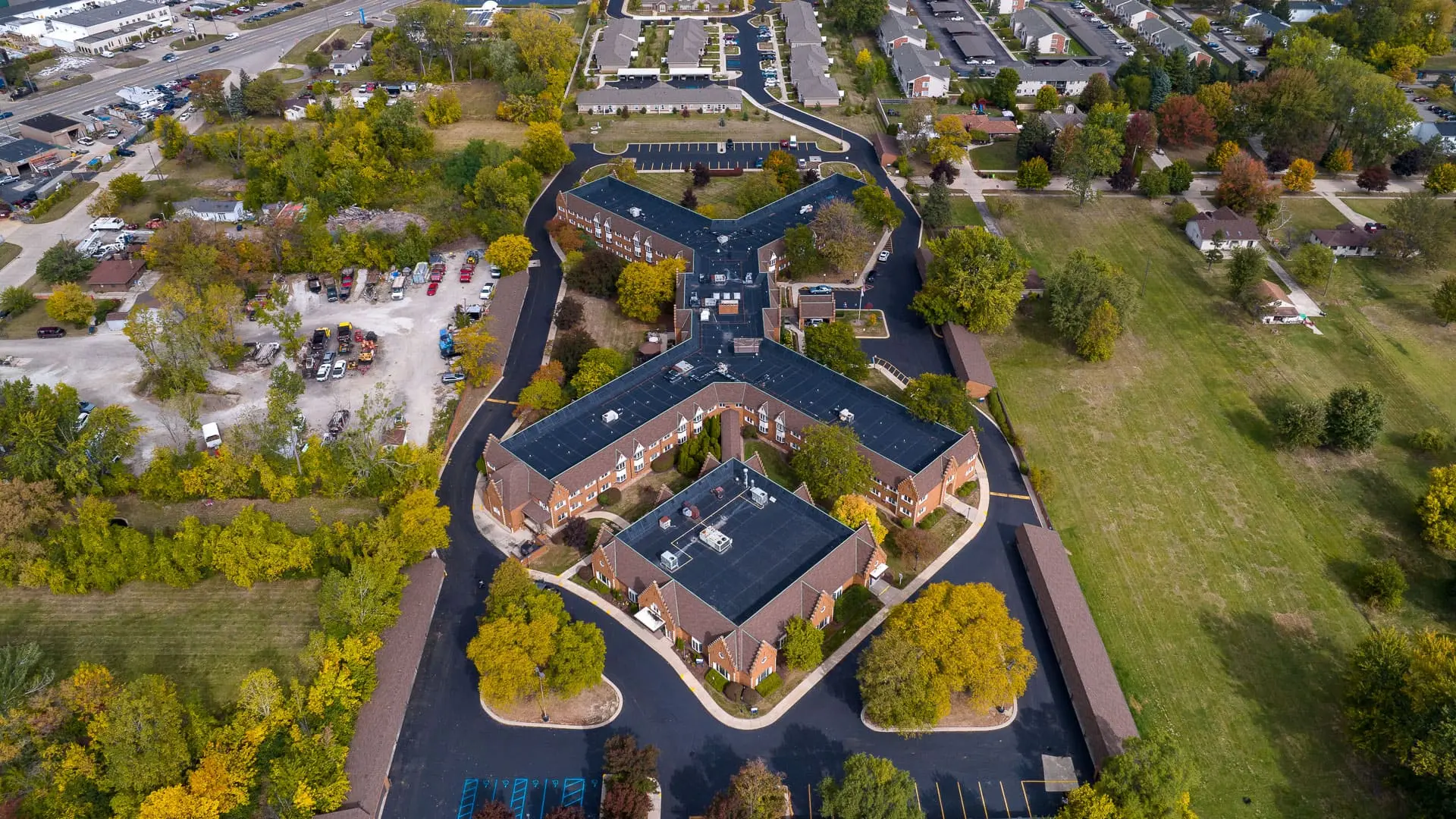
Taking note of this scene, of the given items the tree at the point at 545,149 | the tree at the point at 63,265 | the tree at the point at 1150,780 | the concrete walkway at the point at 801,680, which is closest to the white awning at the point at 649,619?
the concrete walkway at the point at 801,680

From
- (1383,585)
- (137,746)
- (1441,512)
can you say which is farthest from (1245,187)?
(137,746)

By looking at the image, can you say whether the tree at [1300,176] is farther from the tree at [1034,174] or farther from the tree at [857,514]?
the tree at [857,514]

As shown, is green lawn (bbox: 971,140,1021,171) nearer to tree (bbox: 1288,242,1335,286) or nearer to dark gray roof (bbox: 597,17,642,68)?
tree (bbox: 1288,242,1335,286)

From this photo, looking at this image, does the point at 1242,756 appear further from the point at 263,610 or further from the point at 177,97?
the point at 177,97

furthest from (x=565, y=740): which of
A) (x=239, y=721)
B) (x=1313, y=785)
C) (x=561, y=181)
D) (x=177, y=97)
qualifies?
(x=177, y=97)

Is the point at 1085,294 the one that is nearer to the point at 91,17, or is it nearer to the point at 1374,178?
the point at 1374,178

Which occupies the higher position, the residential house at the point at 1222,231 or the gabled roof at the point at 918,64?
the gabled roof at the point at 918,64

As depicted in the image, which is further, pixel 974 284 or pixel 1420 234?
pixel 1420 234

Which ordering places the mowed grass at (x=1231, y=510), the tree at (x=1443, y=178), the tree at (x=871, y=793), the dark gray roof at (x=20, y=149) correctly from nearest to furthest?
the tree at (x=871, y=793), the mowed grass at (x=1231, y=510), the tree at (x=1443, y=178), the dark gray roof at (x=20, y=149)
